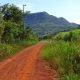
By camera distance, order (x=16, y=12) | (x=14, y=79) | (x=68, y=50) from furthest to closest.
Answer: (x=16, y=12), (x=68, y=50), (x=14, y=79)

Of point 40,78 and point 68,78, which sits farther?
point 40,78

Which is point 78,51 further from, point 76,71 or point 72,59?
point 76,71

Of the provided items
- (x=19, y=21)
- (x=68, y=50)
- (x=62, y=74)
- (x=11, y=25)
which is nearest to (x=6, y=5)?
(x=11, y=25)

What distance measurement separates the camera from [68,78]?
1315 centimetres

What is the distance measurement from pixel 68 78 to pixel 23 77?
2.53 m

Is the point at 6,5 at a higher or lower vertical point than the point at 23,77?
higher

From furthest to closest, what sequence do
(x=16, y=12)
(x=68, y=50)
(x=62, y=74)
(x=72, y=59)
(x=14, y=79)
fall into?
(x=16, y=12)
(x=68, y=50)
(x=72, y=59)
(x=62, y=74)
(x=14, y=79)

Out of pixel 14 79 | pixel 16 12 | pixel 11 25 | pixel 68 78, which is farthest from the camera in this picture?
pixel 16 12

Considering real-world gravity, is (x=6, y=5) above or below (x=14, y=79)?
above

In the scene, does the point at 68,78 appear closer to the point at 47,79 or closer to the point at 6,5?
the point at 47,79

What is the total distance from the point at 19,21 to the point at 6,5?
8.98 metres

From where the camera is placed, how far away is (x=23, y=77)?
1474 centimetres

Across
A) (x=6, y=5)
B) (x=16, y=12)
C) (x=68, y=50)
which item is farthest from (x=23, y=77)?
(x=16, y=12)

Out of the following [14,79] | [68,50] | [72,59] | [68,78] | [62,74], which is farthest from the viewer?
[68,50]
